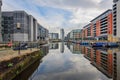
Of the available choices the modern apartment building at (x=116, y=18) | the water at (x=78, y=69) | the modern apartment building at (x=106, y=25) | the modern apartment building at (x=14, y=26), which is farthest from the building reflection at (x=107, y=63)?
the modern apartment building at (x=14, y=26)

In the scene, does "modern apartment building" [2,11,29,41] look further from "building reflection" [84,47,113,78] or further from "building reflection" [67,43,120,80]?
"building reflection" [84,47,113,78]

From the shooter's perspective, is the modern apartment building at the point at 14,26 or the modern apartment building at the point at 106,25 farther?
the modern apartment building at the point at 106,25

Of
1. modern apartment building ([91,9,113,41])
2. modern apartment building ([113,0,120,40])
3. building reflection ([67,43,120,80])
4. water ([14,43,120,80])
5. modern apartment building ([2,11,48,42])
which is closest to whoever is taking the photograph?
water ([14,43,120,80])

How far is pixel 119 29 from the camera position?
4653 inches

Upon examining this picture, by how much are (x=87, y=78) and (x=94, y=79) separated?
934mm

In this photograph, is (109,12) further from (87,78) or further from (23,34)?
(87,78)

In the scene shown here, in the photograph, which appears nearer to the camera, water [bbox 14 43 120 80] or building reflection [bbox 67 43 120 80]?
water [bbox 14 43 120 80]

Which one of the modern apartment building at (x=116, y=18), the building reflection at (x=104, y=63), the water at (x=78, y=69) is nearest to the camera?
the water at (x=78, y=69)

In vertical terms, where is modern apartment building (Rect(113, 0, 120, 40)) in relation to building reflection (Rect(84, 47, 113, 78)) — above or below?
above

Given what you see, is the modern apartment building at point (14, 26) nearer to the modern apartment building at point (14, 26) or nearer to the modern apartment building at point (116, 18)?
the modern apartment building at point (14, 26)

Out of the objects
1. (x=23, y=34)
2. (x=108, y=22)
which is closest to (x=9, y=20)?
(x=23, y=34)

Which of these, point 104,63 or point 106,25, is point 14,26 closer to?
point 106,25

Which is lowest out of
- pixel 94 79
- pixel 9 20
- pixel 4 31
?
pixel 94 79

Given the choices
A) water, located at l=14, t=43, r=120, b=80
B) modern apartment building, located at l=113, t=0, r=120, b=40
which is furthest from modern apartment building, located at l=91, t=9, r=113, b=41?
water, located at l=14, t=43, r=120, b=80
